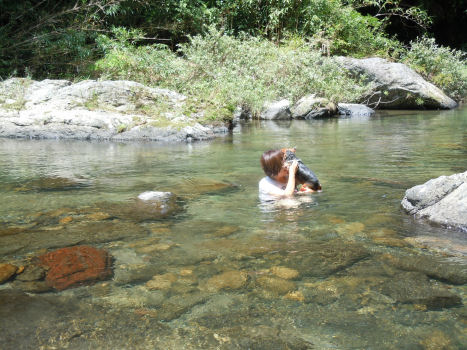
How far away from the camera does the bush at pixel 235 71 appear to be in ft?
48.9

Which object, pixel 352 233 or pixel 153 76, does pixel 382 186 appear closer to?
pixel 352 233

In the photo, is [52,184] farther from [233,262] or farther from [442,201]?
[442,201]

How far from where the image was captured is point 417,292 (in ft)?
9.67

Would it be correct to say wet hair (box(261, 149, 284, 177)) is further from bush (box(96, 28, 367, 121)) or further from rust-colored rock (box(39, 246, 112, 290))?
bush (box(96, 28, 367, 121))

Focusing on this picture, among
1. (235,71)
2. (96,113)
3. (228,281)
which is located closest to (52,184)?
(228,281)

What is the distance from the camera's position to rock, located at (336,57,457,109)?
1850cm

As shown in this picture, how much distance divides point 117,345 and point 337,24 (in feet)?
68.1

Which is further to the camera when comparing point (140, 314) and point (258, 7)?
point (258, 7)

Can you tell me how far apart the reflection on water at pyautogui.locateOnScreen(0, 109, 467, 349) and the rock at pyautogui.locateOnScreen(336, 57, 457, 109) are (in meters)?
12.1

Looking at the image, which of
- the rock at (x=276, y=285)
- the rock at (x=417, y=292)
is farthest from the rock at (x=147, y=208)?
the rock at (x=417, y=292)

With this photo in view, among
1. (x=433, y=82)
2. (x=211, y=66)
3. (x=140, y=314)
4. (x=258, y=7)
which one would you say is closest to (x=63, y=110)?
(x=211, y=66)

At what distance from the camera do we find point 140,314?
276cm

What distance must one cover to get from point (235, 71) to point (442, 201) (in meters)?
12.1

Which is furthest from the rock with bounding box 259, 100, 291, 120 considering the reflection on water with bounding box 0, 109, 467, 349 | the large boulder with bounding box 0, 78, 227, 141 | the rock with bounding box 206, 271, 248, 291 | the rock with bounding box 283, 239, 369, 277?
the rock with bounding box 206, 271, 248, 291
